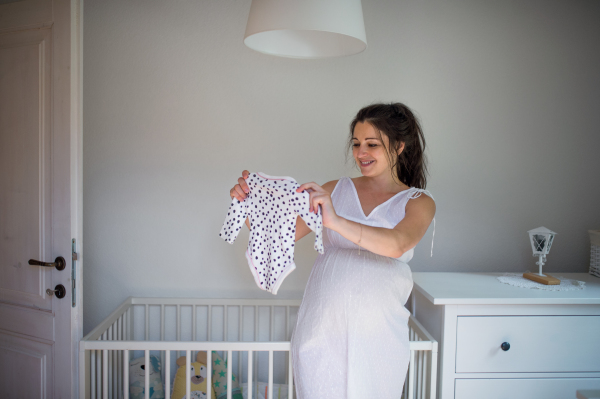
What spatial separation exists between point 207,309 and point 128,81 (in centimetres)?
126

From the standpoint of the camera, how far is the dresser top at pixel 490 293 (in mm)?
1723

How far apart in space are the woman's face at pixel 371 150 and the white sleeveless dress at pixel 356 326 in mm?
125

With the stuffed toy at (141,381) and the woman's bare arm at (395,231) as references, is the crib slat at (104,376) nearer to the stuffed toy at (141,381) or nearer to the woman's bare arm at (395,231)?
the stuffed toy at (141,381)

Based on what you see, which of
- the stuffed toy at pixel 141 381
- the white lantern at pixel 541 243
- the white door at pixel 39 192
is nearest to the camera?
the white door at pixel 39 192

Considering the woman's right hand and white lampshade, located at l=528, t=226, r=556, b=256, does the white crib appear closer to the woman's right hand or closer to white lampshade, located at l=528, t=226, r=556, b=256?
white lampshade, located at l=528, t=226, r=556, b=256

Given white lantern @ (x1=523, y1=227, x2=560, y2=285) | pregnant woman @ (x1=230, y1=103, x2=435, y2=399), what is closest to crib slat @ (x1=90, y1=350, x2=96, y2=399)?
pregnant woman @ (x1=230, y1=103, x2=435, y2=399)

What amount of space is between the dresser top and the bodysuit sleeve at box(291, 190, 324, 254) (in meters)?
0.66

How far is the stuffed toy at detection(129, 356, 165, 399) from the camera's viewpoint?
2.13 meters

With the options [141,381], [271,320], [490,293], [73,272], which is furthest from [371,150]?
[141,381]

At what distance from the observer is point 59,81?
71.9 inches

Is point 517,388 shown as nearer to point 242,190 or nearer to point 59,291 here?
point 242,190

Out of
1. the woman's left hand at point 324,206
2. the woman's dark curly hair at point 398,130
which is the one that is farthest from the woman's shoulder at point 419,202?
the woman's left hand at point 324,206

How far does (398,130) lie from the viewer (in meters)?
1.58

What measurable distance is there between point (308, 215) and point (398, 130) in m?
0.49
